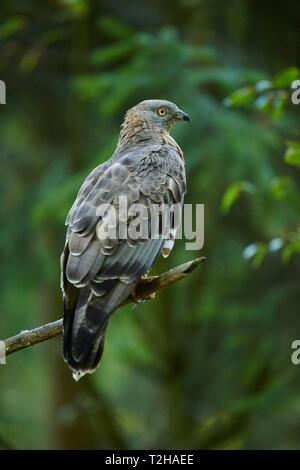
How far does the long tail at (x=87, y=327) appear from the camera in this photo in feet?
17.1

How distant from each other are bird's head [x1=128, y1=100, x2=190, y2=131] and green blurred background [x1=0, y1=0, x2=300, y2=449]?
1739mm

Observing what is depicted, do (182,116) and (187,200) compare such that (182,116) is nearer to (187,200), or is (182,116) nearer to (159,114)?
(159,114)

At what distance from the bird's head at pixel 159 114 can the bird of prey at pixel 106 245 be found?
0.45m

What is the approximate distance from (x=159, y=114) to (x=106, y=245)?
2.08m

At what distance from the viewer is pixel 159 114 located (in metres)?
7.38

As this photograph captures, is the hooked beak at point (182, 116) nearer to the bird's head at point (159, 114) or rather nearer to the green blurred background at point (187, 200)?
the bird's head at point (159, 114)

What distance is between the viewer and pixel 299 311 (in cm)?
1020

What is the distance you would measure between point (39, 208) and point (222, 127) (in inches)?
83.6

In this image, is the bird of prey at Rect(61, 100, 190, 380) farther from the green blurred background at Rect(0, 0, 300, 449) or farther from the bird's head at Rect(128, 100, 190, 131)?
the green blurred background at Rect(0, 0, 300, 449)

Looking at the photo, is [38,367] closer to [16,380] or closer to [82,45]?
[16,380]

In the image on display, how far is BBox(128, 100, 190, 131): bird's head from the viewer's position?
7.35 meters

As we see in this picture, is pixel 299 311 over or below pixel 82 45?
below
